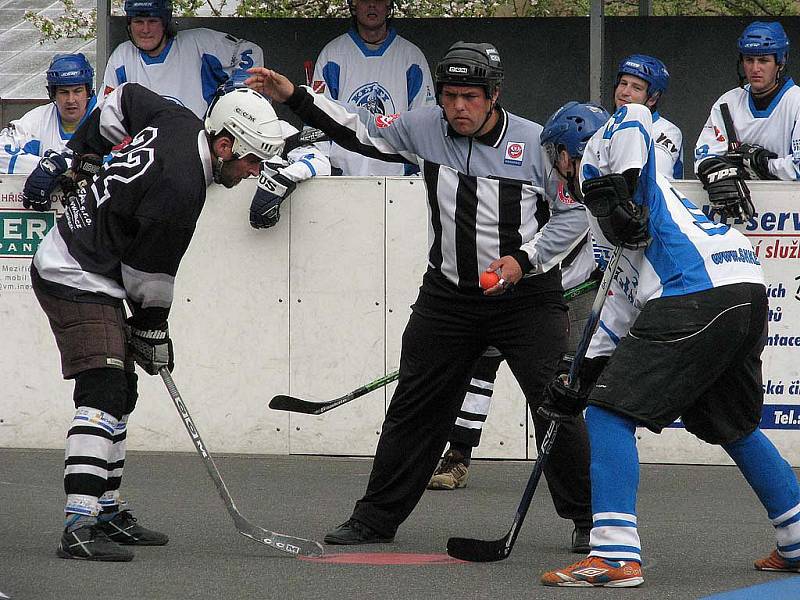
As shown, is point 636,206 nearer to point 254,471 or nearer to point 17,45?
point 254,471

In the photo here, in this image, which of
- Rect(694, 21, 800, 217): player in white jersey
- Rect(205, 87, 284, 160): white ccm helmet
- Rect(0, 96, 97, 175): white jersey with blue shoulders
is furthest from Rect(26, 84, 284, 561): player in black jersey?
Rect(694, 21, 800, 217): player in white jersey

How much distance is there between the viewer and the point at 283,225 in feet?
23.2

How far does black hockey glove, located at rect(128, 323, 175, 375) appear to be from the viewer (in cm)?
482

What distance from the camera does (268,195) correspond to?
22.6 feet

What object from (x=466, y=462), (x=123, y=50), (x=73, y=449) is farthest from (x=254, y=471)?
Result: (x=123, y=50)

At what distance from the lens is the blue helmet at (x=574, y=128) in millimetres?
4402

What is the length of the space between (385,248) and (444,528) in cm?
205

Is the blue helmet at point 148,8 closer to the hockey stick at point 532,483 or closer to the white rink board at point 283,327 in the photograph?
the white rink board at point 283,327

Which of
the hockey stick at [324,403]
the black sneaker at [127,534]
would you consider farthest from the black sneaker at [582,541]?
the black sneaker at [127,534]

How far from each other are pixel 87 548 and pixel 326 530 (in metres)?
1.06

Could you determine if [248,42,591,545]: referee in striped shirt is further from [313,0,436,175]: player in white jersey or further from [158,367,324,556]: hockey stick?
[313,0,436,175]: player in white jersey

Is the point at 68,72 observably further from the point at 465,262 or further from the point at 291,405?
the point at 465,262

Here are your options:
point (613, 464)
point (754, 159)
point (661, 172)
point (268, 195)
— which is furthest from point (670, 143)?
point (613, 464)

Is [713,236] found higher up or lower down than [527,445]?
higher up
